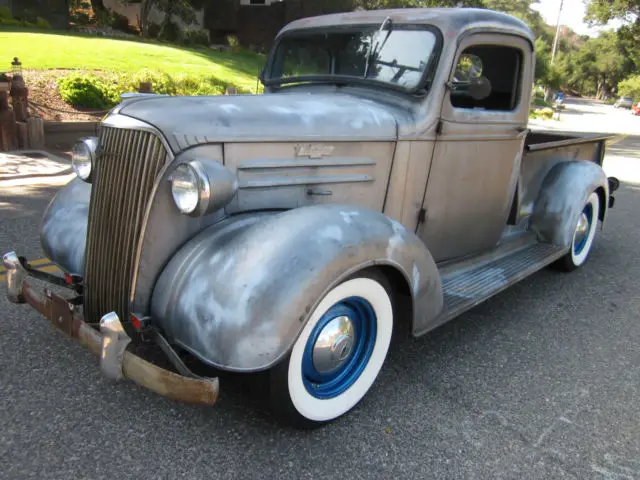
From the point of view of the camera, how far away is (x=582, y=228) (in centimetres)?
452

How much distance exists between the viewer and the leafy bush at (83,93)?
1032 centimetres

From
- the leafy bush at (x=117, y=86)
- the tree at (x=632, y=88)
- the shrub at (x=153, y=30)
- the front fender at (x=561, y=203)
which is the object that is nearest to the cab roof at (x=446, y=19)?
the front fender at (x=561, y=203)

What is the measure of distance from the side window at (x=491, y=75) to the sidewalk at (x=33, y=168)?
5.50m

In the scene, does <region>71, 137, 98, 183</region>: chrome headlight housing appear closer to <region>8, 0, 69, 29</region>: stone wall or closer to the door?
the door

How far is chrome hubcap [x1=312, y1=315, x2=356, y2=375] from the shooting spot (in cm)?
226

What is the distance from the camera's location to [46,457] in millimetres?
2076

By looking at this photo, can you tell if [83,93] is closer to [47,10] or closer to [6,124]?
[6,124]

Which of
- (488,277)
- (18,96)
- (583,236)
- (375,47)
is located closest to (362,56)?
(375,47)

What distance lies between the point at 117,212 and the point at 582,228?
3797 mm

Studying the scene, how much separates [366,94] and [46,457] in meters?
2.37

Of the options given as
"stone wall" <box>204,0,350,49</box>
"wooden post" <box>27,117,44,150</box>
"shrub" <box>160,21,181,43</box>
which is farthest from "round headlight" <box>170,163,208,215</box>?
"stone wall" <box>204,0,350,49</box>

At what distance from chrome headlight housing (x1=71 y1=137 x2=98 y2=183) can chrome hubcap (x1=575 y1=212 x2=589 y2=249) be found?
3.67 m

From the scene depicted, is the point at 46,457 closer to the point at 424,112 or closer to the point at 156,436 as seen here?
the point at 156,436

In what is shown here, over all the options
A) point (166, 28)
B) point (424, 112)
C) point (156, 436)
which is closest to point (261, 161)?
point (424, 112)
